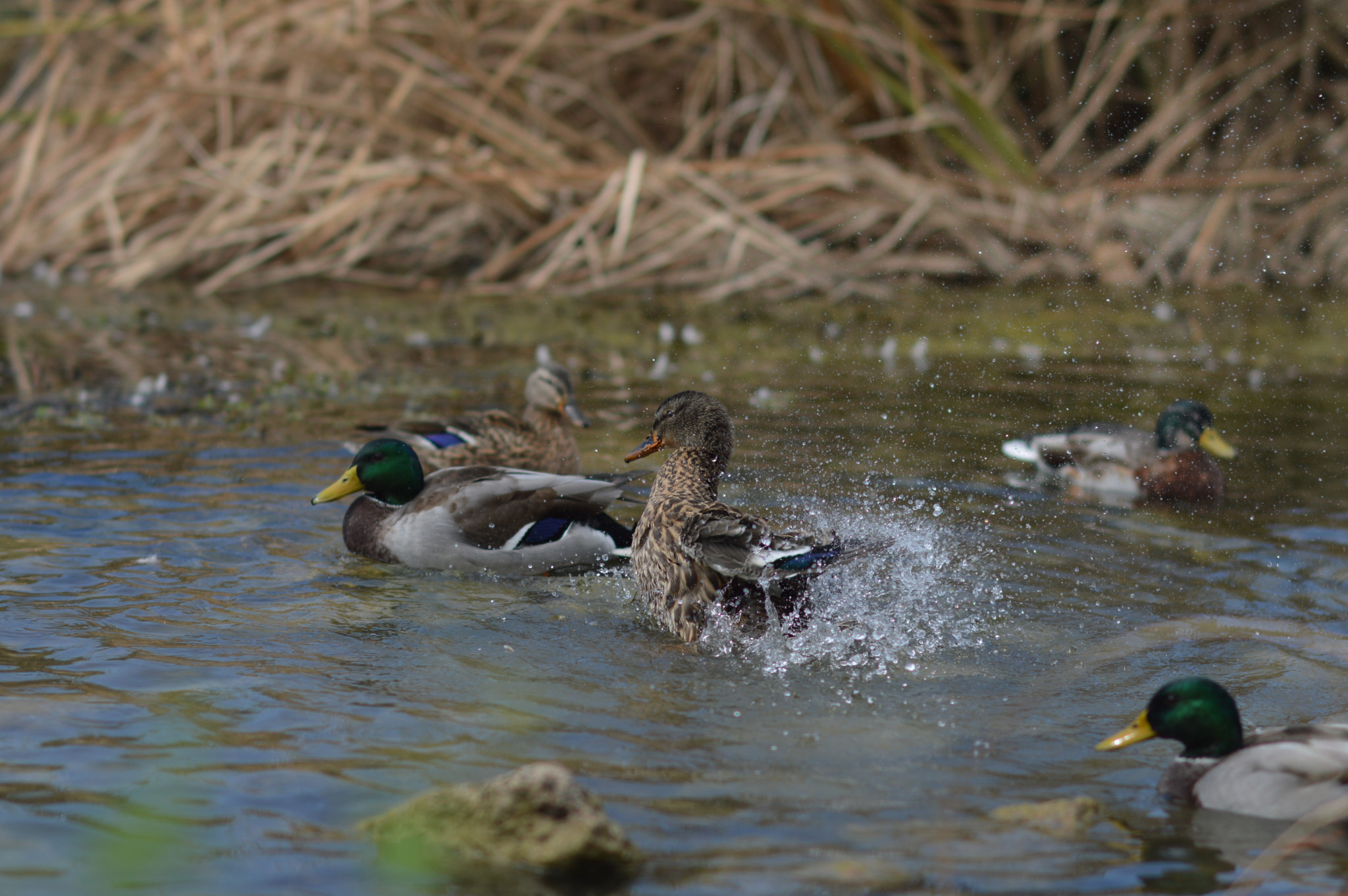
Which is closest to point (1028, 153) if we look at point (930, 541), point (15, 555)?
point (930, 541)

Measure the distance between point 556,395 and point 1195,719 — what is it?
422 cm

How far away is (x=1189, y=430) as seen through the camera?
24.0ft

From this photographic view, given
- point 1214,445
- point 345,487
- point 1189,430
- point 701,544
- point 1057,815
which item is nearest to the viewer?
point 1057,815

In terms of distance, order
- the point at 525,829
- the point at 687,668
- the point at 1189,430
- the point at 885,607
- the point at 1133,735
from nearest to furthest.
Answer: the point at 525,829, the point at 1133,735, the point at 687,668, the point at 885,607, the point at 1189,430

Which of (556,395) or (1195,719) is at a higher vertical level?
(556,395)

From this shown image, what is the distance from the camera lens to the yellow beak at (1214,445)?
24.3ft

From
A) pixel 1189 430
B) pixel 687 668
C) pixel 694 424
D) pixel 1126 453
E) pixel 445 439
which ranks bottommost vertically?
pixel 687 668

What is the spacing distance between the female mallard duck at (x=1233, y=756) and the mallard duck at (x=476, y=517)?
2.59 m

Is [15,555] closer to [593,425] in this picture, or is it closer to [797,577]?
[797,577]

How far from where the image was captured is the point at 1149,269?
1249cm

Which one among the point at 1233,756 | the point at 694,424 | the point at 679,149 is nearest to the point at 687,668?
the point at 694,424

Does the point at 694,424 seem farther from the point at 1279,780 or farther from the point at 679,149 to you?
the point at 679,149

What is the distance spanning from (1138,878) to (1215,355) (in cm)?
793

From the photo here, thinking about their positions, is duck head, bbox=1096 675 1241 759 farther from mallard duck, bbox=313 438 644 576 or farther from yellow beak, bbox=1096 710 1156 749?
mallard duck, bbox=313 438 644 576
